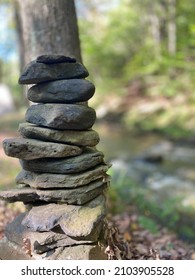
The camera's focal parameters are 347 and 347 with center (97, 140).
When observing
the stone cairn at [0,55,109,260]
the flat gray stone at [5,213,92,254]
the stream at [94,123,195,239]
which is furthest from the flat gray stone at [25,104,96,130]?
the stream at [94,123,195,239]

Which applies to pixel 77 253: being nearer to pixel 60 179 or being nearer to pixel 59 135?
pixel 60 179

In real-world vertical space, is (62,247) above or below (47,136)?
below

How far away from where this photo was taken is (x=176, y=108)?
53.2 ft

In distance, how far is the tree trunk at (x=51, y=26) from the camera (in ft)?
14.5

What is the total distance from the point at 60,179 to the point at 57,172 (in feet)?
0.31

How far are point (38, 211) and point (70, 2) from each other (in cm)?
272

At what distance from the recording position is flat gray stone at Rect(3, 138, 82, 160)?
10.6ft

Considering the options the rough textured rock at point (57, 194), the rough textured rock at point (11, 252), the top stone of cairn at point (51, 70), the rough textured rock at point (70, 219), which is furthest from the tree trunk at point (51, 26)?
the rough textured rock at point (11, 252)

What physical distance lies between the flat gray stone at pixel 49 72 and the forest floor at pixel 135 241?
1682 mm

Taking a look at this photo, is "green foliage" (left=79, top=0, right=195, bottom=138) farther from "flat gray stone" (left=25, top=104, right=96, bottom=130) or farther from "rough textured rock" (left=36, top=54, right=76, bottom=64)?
"rough textured rock" (left=36, top=54, right=76, bottom=64)

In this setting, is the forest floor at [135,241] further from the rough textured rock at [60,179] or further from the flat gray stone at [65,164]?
the flat gray stone at [65,164]

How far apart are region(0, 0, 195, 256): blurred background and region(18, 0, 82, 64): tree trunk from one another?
2.75 metres

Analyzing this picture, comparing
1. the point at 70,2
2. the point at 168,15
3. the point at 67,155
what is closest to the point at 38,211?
the point at 67,155
